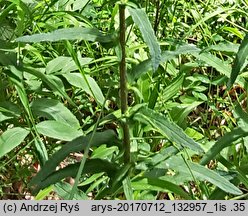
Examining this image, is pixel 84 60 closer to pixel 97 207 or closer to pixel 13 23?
pixel 13 23

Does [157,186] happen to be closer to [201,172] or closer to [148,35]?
[201,172]

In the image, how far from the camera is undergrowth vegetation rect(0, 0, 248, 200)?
126cm

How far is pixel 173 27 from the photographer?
6.74 feet

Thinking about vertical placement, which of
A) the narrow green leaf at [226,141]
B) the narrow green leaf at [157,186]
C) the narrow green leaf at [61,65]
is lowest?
the narrow green leaf at [157,186]

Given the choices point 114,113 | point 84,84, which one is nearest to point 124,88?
point 114,113

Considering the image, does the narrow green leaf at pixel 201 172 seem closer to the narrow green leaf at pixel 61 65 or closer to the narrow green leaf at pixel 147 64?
the narrow green leaf at pixel 147 64

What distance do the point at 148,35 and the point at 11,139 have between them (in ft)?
1.56

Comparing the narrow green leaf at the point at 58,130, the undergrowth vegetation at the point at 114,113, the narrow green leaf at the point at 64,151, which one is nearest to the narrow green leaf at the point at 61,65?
the undergrowth vegetation at the point at 114,113

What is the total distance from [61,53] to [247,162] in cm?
67

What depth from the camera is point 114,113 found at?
133cm

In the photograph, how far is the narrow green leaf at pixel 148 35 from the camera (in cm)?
112

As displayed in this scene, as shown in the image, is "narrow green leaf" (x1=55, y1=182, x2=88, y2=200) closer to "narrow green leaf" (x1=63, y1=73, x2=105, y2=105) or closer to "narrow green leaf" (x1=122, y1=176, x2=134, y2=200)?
"narrow green leaf" (x1=122, y1=176, x2=134, y2=200)

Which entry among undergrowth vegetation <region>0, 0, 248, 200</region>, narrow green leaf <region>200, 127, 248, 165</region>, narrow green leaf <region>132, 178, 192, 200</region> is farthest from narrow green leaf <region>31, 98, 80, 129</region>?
narrow green leaf <region>200, 127, 248, 165</region>

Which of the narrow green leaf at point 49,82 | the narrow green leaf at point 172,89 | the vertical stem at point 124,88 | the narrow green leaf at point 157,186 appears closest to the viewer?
the vertical stem at point 124,88
